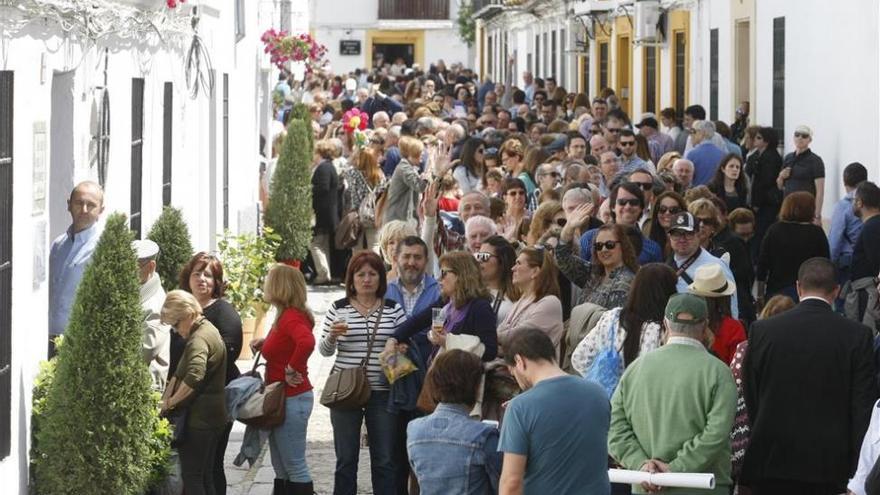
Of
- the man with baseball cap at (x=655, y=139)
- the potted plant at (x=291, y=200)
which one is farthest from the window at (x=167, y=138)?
the man with baseball cap at (x=655, y=139)

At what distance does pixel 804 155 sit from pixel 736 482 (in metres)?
8.92

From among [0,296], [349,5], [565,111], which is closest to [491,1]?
[349,5]

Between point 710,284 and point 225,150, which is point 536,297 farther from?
point 225,150

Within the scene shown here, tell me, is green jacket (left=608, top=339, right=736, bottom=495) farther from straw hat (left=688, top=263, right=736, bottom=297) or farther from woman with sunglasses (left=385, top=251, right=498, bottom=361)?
woman with sunglasses (left=385, top=251, right=498, bottom=361)

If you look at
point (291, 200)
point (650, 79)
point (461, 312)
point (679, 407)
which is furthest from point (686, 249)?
point (650, 79)

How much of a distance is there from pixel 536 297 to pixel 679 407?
7.64 ft

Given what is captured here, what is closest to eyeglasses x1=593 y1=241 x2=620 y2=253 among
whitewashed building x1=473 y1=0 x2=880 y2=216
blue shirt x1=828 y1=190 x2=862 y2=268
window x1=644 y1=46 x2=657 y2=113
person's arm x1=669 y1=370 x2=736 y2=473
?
person's arm x1=669 y1=370 x2=736 y2=473

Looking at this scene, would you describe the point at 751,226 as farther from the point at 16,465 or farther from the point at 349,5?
the point at 349,5

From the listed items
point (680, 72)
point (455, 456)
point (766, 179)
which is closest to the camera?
point (455, 456)

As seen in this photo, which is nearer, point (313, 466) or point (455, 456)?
point (455, 456)

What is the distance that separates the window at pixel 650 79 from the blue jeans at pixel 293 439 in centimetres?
1931

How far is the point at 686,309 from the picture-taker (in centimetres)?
789

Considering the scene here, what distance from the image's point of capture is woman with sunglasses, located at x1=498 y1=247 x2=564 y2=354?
32.5ft

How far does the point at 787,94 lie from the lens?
66.0ft
